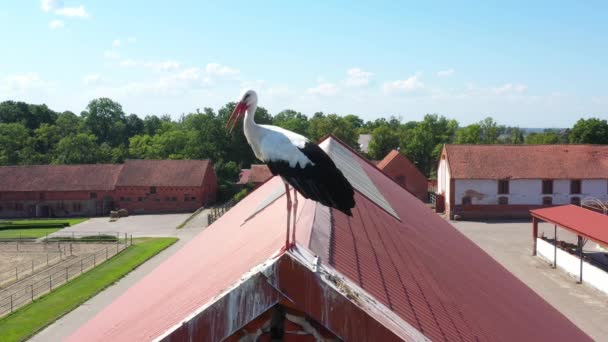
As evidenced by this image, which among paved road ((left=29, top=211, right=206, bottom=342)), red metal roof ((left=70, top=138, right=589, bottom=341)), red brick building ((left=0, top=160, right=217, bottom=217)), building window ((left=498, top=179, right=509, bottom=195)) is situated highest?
red metal roof ((left=70, top=138, right=589, bottom=341))

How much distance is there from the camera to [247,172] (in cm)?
5562

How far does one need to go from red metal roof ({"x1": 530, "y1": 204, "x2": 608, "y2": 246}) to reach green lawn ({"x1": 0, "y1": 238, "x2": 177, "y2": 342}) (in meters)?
21.3

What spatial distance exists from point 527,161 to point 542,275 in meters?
17.5

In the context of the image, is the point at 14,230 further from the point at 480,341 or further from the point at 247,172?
the point at 480,341

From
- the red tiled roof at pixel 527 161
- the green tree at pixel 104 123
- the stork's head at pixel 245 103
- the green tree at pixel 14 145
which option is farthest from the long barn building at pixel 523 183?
the green tree at pixel 104 123

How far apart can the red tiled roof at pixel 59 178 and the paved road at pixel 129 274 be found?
16.1 feet

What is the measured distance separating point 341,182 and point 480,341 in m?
2.14

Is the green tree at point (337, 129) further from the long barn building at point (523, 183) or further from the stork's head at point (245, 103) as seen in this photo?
the stork's head at point (245, 103)

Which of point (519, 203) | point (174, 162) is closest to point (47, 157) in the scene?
point (174, 162)

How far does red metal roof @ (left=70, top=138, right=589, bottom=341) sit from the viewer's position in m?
4.46

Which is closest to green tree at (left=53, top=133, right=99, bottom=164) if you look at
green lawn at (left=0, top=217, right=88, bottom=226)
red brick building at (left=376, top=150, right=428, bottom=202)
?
green lawn at (left=0, top=217, right=88, bottom=226)

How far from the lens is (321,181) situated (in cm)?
435

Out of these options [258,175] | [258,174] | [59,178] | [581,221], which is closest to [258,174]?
[258,174]

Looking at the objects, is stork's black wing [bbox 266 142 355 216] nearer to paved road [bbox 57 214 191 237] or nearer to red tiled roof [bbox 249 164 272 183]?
paved road [bbox 57 214 191 237]
